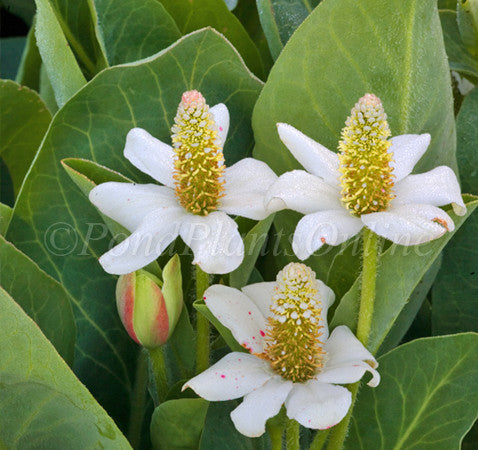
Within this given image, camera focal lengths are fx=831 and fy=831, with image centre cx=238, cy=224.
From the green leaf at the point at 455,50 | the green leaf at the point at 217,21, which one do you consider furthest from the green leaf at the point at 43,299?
the green leaf at the point at 455,50

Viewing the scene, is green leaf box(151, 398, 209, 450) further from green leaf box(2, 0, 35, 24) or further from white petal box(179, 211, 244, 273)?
green leaf box(2, 0, 35, 24)

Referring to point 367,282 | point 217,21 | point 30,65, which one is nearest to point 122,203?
point 367,282

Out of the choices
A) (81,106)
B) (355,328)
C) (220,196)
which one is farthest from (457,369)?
(81,106)

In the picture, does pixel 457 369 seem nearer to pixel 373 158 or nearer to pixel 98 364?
pixel 373 158

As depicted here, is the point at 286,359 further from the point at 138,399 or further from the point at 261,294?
the point at 138,399

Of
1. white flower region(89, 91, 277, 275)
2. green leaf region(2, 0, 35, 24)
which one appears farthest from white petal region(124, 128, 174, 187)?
green leaf region(2, 0, 35, 24)

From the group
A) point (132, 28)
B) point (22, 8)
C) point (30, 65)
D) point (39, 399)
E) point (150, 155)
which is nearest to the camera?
point (39, 399)
